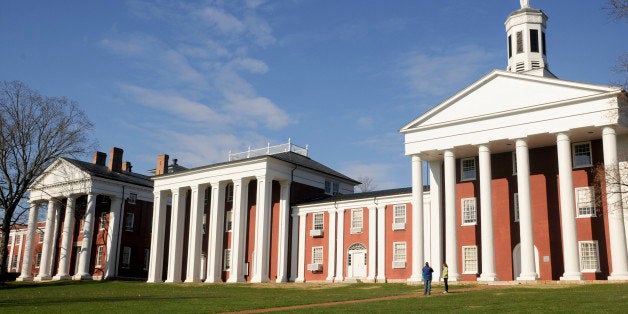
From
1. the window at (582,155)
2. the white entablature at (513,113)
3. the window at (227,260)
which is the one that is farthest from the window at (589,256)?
the window at (227,260)

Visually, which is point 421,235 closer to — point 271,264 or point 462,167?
point 462,167

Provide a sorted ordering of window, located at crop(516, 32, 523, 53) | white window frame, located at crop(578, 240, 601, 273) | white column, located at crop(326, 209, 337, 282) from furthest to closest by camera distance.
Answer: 1. white column, located at crop(326, 209, 337, 282)
2. window, located at crop(516, 32, 523, 53)
3. white window frame, located at crop(578, 240, 601, 273)

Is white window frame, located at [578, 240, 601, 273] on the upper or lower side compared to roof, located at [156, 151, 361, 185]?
lower

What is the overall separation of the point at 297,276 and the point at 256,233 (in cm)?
474

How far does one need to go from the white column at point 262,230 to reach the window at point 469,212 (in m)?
16.0

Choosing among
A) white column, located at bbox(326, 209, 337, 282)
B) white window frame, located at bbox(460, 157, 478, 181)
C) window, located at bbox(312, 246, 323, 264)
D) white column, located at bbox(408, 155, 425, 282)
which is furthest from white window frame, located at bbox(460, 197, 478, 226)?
window, located at bbox(312, 246, 323, 264)

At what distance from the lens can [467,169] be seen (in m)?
42.6

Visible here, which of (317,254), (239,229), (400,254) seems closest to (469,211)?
(400,254)

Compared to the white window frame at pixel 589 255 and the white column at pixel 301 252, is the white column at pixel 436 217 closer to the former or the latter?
the white window frame at pixel 589 255

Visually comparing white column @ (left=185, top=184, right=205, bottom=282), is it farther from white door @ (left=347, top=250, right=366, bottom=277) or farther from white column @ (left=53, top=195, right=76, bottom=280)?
white column @ (left=53, top=195, right=76, bottom=280)

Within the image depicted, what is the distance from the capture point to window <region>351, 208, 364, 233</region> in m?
47.6

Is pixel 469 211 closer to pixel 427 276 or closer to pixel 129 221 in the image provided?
pixel 427 276

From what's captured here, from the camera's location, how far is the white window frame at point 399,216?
45.2 meters

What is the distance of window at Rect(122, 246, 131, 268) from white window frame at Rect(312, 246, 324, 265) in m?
23.9
